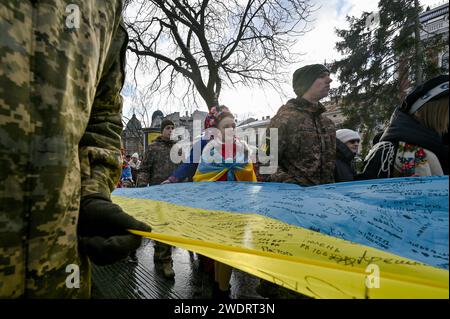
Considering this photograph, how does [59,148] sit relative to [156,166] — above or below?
above

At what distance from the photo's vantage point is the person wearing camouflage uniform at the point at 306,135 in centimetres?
270

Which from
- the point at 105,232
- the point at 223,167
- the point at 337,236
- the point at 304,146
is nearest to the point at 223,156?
the point at 223,167

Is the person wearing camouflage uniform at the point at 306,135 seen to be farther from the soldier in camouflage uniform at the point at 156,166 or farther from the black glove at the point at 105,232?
the soldier in camouflage uniform at the point at 156,166

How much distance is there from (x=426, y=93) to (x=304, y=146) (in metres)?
1.13

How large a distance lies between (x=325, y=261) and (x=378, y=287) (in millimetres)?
176

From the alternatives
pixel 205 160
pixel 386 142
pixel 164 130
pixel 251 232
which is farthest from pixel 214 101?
pixel 251 232

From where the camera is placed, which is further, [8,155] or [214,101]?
[214,101]

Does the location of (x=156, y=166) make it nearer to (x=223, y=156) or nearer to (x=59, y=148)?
(x=223, y=156)

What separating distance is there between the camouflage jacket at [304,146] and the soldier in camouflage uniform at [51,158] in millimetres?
2011

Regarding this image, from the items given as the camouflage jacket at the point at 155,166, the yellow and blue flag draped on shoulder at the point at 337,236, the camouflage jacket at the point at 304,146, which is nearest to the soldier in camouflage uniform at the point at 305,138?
the camouflage jacket at the point at 304,146

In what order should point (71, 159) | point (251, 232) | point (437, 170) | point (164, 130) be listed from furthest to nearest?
1. point (164, 130)
2. point (437, 170)
3. point (251, 232)
4. point (71, 159)

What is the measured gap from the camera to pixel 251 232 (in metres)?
1.09

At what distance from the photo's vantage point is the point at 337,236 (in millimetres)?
1053

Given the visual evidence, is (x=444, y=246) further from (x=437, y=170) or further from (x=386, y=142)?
(x=386, y=142)
